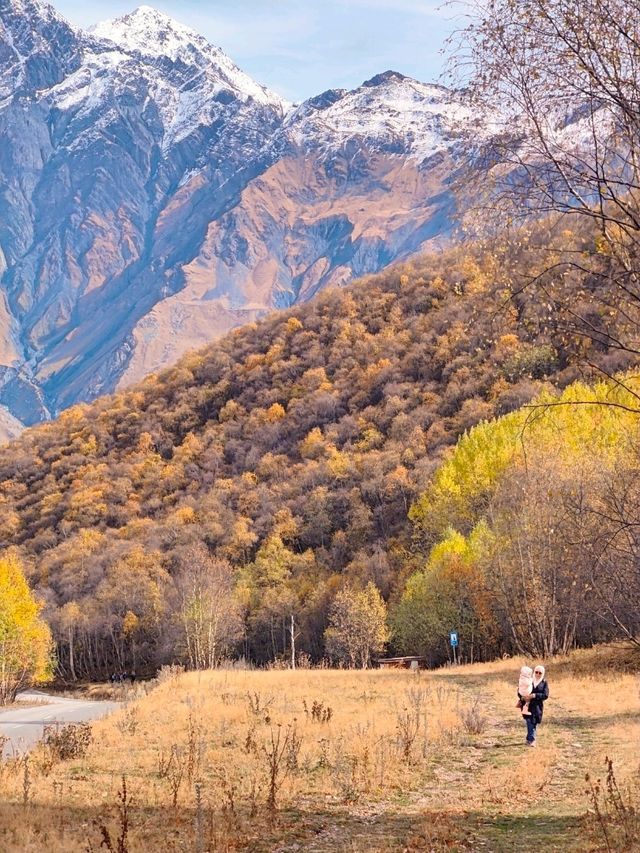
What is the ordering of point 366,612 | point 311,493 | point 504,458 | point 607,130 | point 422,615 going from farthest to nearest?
point 311,493, point 366,612, point 422,615, point 504,458, point 607,130

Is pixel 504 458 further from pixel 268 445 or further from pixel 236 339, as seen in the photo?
pixel 236 339

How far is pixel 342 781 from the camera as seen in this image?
460 inches

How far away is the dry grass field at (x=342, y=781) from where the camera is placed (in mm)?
8820

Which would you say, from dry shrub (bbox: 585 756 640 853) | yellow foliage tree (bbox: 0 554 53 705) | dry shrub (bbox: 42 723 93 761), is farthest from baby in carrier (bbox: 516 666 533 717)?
yellow foliage tree (bbox: 0 554 53 705)

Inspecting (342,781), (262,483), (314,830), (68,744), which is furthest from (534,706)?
(262,483)

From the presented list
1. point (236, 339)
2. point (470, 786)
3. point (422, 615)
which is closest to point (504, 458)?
point (422, 615)

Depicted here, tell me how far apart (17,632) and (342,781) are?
48024 millimetres

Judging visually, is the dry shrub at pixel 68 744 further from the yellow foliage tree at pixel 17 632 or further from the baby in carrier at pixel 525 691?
the yellow foliage tree at pixel 17 632

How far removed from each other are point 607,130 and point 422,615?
39.6 meters

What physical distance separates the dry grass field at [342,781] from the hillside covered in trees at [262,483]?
18202 millimetres

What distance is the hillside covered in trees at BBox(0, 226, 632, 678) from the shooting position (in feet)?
210

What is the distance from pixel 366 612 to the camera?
52750mm

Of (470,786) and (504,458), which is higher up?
(504,458)

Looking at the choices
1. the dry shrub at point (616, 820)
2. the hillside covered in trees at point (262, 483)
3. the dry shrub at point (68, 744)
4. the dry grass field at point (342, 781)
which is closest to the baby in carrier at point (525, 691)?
the dry grass field at point (342, 781)
